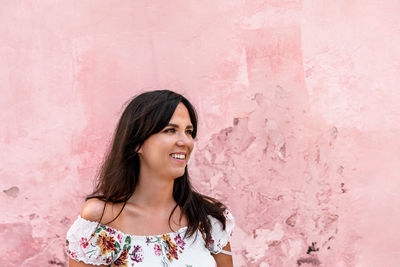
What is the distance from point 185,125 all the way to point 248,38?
1069 mm

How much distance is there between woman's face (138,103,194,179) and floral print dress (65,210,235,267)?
12.6 inches

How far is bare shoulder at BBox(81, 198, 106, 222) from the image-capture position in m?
2.04

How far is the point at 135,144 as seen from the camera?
83.1 inches

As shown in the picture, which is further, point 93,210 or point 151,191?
point 151,191

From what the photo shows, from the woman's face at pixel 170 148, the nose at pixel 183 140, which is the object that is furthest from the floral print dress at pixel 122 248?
the nose at pixel 183 140

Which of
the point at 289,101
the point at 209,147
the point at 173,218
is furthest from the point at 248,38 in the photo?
the point at 173,218

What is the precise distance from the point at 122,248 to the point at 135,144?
48cm

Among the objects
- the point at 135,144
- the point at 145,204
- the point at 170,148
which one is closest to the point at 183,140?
the point at 170,148

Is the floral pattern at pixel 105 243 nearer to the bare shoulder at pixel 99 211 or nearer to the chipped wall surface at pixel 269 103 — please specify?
the bare shoulder at pixel 99 211

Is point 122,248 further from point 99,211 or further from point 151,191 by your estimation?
point 151,191

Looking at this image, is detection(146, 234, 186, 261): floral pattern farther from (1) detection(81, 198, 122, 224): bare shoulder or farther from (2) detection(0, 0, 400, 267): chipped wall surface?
(2) detection(0, 0, 400, 267): chipped wall surface

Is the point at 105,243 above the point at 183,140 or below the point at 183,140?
below

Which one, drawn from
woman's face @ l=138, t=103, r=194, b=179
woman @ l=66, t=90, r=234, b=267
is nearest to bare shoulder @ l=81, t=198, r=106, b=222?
woman @ l=66, t=90, r=234, b=267

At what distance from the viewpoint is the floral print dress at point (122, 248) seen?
2.01 meters
